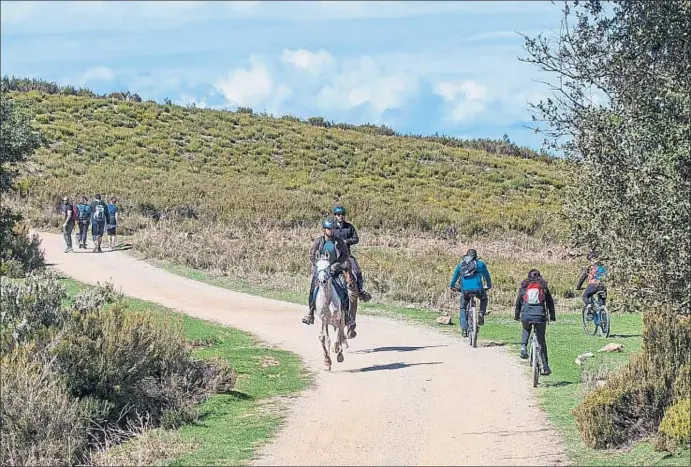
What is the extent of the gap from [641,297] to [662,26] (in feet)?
9.51

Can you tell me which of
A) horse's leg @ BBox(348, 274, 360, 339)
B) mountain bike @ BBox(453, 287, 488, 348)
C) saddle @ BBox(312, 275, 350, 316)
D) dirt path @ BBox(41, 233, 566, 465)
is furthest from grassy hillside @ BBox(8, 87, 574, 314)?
horse's leg @ BBox(348, 274, 360, 339)

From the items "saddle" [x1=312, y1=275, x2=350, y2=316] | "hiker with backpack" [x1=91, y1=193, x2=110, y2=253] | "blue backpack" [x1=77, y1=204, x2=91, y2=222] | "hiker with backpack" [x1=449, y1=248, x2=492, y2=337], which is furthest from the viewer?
"blue backpack" [x1=77, y1=204, x2=91, y2=222]

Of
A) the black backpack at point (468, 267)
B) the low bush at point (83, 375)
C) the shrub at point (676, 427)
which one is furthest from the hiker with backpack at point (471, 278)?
the shrub at point (676, 427)

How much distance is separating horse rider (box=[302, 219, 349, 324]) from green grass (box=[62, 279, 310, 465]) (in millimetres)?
1257

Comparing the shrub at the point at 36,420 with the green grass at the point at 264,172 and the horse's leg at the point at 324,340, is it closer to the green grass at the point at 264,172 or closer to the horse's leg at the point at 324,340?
the horse's leg at the point at 324,340

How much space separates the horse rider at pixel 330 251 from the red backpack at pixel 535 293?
284cm

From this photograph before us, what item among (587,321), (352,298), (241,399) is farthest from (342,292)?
(587,321)

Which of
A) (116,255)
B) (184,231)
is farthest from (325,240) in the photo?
(184,231)

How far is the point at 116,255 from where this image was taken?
31656 millimetres

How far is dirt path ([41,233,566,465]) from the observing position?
32.9 feet

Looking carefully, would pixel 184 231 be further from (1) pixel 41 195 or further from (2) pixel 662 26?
(2) pixel 662 26

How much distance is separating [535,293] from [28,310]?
7.15 meters

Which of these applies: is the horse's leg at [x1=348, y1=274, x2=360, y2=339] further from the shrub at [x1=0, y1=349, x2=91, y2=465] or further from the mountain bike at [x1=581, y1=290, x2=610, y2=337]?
the mountain bike at [x1=581, y1=290, x2=610, y2=337]

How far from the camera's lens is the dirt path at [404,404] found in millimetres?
10023
